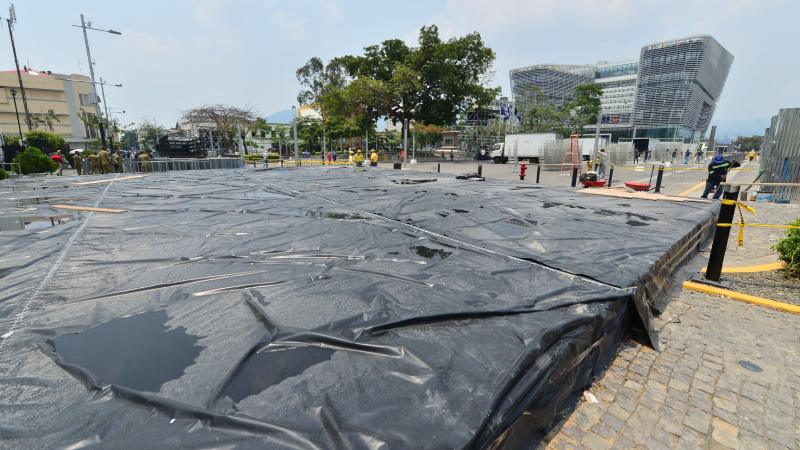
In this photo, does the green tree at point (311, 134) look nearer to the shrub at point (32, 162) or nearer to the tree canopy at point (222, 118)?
the tree canopy at point (222, 118)

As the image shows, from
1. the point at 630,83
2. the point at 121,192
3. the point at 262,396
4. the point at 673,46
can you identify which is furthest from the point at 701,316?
the point at 630,83

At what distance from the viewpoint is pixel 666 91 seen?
7675cm

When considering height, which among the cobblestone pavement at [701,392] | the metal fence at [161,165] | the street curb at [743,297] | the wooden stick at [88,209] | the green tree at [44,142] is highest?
the green tree at [44,142]

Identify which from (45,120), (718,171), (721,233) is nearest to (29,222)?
(721,233)

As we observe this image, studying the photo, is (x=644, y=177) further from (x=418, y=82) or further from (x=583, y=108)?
(x=583, y=108)

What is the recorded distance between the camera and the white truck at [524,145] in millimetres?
31547

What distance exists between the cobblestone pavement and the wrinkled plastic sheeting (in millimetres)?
215

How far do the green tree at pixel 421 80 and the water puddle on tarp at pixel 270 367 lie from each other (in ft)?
106

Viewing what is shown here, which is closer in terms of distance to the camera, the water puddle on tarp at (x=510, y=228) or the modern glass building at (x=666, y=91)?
the water puddle on tarp at (x=510, y=228)

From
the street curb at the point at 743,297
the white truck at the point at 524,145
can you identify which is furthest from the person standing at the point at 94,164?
the white truck at the point at 524,145

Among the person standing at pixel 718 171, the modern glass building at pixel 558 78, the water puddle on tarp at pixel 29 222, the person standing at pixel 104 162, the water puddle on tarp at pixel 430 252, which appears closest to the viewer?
the water puddle on tarp at pixel 430 252

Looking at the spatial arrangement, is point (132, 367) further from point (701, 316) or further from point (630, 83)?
point (630, 83)

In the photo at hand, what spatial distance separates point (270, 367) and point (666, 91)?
4037 inches

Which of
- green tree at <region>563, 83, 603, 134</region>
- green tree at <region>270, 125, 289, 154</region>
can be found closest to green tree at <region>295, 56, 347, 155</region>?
green tree at <region>270, 125, 289, 154</region>
